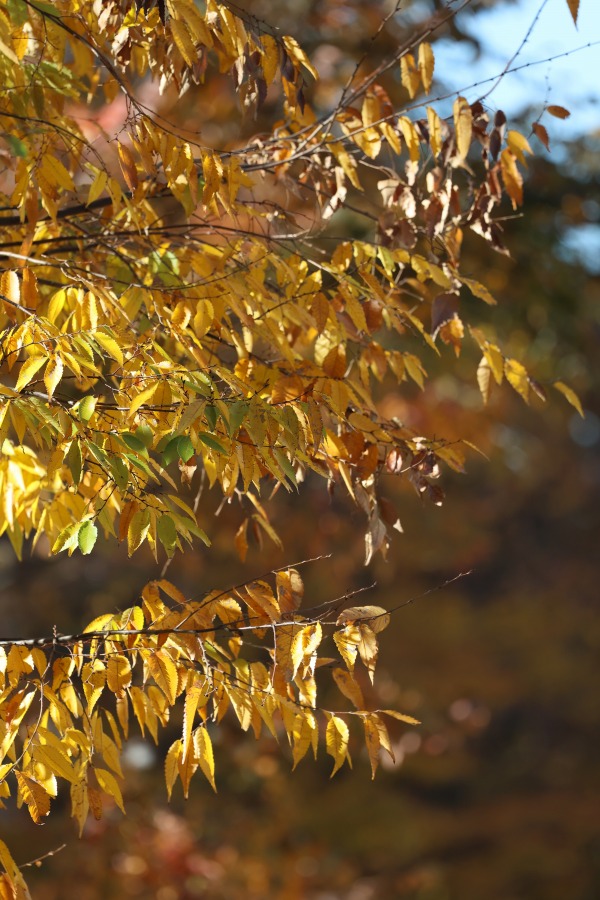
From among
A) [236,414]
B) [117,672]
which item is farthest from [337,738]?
[236,414]

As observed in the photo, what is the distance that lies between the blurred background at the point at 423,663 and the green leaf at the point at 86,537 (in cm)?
440

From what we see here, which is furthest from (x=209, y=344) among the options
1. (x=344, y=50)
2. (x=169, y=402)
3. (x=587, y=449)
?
Answer: (x=587, y=449)

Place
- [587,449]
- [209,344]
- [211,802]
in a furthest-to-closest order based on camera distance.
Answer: [587,449] < [211,802] < [209,344]

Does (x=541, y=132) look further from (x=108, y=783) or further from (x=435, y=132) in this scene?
(x=108, y=783)

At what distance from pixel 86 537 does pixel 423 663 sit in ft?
23.5

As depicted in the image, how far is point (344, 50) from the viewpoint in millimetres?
6727

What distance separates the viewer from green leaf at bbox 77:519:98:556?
1.72 meters

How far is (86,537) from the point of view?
5.69 feet

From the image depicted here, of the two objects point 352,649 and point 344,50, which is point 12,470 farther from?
point 344,50

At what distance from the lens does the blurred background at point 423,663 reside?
6957 mm

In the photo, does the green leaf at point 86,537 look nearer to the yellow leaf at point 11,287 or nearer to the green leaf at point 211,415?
the green leaf at point 211,415

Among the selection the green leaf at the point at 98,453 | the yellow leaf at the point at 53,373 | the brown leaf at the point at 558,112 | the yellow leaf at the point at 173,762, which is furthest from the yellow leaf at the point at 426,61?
the yellow leaf at the point at 173,762

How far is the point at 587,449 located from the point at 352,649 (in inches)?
433

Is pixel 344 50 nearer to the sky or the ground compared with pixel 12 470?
nearer to the sky
